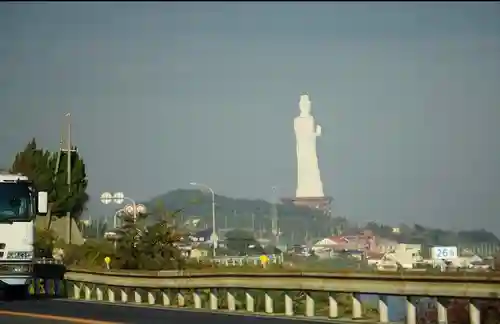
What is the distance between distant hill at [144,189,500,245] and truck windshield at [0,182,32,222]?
32.3ft

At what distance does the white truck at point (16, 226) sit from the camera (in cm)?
2330

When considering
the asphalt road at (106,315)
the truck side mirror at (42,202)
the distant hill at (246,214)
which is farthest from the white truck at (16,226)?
the distant hill at (246,214)

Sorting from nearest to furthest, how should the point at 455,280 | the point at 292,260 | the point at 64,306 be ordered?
1. the point at 455,280
2. the point at 64,306
3. the point at 292,260

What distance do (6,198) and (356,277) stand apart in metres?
9.66

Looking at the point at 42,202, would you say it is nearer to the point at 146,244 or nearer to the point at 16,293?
the point at 16,293

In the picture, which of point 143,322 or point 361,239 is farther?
point 361,239

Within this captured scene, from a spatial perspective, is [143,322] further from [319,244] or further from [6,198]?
[319,244]

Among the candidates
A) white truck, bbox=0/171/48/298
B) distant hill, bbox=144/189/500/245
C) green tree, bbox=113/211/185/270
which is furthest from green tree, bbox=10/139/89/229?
white truck, bbox=0/171/48/298

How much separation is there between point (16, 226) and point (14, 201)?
0.61m

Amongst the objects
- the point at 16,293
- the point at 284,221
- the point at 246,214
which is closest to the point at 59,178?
the point at 246,214

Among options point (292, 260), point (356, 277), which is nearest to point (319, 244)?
point (292, 260)

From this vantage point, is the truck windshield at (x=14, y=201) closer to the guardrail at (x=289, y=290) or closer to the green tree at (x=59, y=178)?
the guardrail at (x=289, y=290)

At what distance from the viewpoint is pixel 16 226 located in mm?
23344

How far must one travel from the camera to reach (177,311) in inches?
813
